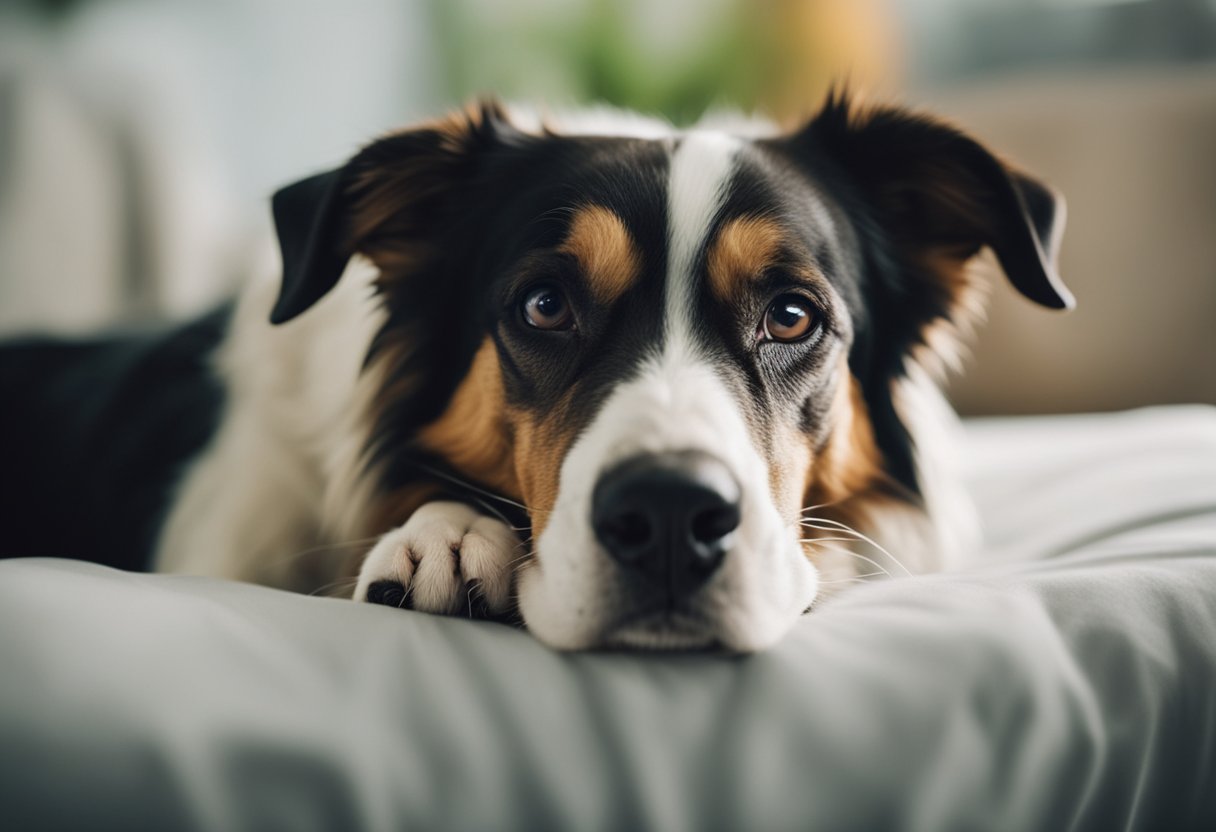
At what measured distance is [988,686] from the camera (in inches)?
37.6

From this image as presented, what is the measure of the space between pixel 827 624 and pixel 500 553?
457mm

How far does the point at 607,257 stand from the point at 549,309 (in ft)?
0.42

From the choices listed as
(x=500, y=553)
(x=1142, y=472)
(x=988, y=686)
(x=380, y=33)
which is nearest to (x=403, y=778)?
(x=500, y=553)

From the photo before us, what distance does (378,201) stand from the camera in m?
1.69

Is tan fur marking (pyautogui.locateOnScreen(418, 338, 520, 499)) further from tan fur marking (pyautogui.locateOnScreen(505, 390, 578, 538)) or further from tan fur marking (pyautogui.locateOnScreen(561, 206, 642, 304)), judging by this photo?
tan fur marking (pyautogui.locateOnScreen(561, 206, 642, 304))

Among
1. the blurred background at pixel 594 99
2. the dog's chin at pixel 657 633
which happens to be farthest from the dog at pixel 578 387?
the blurred background at pixel 594 99

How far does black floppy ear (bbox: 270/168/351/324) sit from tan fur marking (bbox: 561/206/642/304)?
418 millimetres

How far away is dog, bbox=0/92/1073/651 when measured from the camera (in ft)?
3.75

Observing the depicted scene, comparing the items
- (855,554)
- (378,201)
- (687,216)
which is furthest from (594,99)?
(855,554)

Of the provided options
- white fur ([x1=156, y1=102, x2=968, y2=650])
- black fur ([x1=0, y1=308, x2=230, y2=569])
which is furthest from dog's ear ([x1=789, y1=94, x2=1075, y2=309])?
black fur ([x1=0, y1=308, x2=230, y2=569])

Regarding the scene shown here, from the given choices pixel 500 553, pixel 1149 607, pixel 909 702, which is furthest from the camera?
pixel 500 553

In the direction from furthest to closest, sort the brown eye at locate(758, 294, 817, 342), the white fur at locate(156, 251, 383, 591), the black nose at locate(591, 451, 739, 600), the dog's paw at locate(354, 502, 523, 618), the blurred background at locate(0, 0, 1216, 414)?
the blurred background at locate(0, 0, 1216, 414), the white fur at locate(156, 251, 383, 591), the brown eye at locate(758, 294, 817, 342), the dog's paw at locate(354, 502, 523, 618), the black nose at locate(591, 451, 739, 600)

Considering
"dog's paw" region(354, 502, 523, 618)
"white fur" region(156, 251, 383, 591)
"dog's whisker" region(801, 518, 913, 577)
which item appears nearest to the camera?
"dog's paw" region(354, 502, 523, 618)

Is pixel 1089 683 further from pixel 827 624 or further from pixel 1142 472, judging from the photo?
pixel 1142 472
